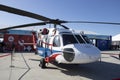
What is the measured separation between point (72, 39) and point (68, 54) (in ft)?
4.10

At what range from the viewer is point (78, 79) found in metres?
7.80

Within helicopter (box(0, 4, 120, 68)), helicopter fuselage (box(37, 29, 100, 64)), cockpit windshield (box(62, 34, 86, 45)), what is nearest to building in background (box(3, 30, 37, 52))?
helicopter (box(0, 4, 120, 68))

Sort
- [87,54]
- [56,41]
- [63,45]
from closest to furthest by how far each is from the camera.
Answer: [87,54] < [63,45] < [56,41]

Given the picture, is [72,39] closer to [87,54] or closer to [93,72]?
[87,54]

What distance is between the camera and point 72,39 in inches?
371

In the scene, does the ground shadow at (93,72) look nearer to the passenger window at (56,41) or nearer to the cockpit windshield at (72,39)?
the passenger window at (56,41)

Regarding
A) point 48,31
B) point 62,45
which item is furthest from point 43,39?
point 62,45

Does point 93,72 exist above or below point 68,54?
below

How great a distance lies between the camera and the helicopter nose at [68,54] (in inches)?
321

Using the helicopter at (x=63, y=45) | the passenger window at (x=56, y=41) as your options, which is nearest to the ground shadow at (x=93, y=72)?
the helicopter at (x=63, y=45)

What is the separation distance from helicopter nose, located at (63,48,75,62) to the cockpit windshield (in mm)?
826

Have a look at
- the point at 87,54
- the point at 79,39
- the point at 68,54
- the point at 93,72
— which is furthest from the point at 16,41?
the point at 87,54

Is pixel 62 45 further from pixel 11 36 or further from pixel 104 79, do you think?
pixel 11 36

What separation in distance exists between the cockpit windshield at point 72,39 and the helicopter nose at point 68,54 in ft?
2.71
